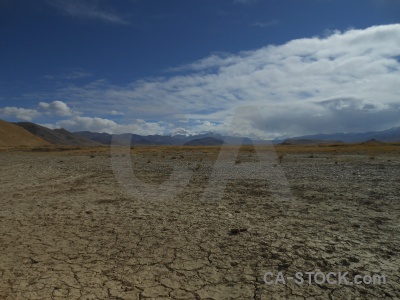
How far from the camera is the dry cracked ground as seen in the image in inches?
189

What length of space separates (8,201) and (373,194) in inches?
550

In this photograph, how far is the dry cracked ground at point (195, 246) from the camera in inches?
189

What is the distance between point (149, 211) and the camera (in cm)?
955

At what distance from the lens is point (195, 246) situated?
654cm

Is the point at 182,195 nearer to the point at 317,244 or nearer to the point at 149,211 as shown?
the point at 149,211

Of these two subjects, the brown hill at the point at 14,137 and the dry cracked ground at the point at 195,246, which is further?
the brown hill at the point at 14,137

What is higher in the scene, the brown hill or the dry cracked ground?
the brown hill

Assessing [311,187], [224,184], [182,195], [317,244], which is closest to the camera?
[317,244]

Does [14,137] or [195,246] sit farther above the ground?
[14,137]

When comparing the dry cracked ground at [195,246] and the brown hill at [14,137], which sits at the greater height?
the brown hill at [14,137]

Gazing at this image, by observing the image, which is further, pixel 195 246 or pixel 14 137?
pixel 14 137

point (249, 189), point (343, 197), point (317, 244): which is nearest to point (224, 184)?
point (249, 189)

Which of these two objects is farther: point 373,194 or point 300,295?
point 373,194

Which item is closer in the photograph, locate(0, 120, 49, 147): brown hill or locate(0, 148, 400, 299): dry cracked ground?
locate(0, 148, 400, 299): dry cracked ground
